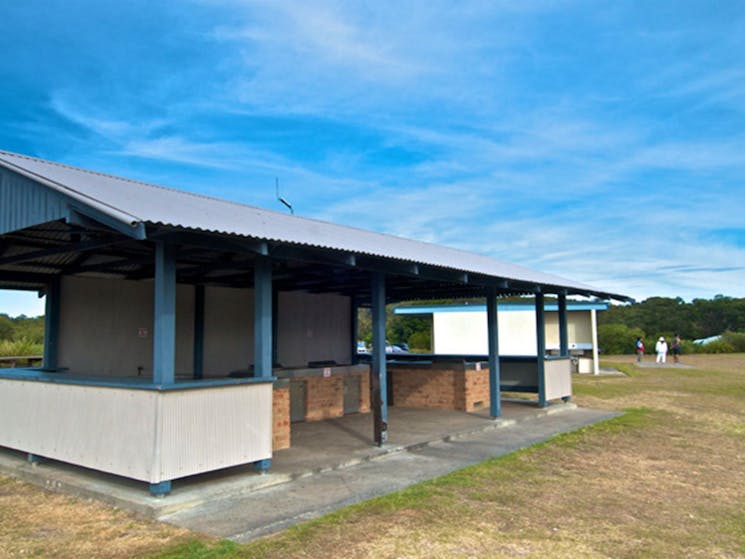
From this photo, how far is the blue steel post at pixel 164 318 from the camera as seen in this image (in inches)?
237

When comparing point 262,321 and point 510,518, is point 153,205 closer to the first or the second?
point 262,321

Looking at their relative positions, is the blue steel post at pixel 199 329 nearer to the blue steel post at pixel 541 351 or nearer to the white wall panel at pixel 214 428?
the white wall panel at pixel 214 428

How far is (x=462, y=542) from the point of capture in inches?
194

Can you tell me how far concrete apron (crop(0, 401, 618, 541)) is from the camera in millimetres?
5668

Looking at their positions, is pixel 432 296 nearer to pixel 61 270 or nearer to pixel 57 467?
pixel 61 270

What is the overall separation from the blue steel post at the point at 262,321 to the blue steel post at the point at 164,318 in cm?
102

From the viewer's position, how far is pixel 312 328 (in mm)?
13836

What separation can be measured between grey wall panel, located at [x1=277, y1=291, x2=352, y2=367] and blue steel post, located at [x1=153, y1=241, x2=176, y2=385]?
6.77m

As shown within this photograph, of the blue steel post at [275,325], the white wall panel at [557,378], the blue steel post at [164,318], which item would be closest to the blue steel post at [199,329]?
the blue steel post at [275,325]

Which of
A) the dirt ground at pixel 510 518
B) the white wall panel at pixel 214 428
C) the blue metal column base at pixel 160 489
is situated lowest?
the dirt ground at pixel 510 518

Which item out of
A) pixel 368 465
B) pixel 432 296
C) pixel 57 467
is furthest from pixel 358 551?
pixel 432 296

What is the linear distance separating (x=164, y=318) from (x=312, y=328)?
25.6 feet

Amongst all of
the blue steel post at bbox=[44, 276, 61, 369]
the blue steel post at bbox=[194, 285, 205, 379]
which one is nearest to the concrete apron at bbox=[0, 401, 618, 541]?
the blue steel post at bbox=[44, 276, 61, 369]

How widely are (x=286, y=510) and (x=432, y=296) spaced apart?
9.54m
